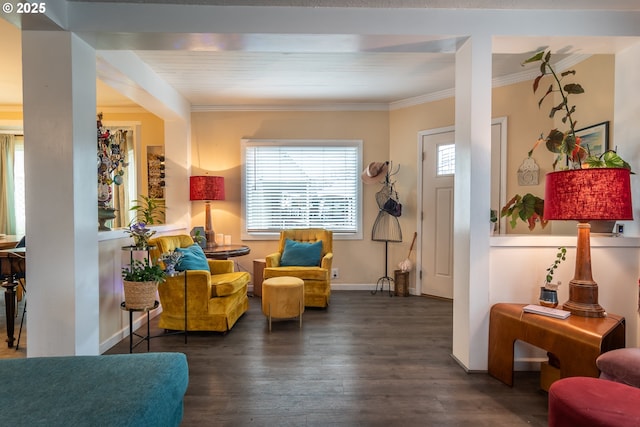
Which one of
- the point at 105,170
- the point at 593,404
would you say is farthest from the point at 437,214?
the point at 105,170

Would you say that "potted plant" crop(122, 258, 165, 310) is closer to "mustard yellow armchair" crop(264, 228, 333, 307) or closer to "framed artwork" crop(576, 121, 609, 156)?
"mustard yellow armchair" crop(264, 228, 333, 307)

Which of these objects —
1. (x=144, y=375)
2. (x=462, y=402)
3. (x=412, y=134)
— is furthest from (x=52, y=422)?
(x=412, y=134)

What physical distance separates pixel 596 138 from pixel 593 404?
258 cm

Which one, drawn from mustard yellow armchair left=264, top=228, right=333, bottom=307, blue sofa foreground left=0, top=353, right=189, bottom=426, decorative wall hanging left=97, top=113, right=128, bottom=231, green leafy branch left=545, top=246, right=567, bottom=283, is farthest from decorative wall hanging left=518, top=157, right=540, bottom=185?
decorative wall hanging left=97, top=113, right=128, bottom=231

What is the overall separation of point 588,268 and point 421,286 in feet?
8.27

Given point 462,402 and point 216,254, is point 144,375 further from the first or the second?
point 216,254

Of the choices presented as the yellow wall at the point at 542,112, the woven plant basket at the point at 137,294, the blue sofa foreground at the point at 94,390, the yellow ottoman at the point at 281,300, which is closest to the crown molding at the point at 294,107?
the yellow wall at the point at 542,112

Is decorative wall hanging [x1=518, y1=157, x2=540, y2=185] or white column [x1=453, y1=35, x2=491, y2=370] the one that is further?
decorative wall hanging [x1=518, y1=157, x2=540, y2=185]

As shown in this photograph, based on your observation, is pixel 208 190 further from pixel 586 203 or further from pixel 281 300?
pixel 586 203

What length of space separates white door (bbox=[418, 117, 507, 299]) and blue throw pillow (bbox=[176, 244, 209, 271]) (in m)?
2.89

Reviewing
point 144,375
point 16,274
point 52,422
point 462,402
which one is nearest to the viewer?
point 52,422

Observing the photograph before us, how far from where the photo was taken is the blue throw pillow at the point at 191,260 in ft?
→ 9.97

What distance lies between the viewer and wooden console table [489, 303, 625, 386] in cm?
177

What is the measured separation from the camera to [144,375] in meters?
1.28
